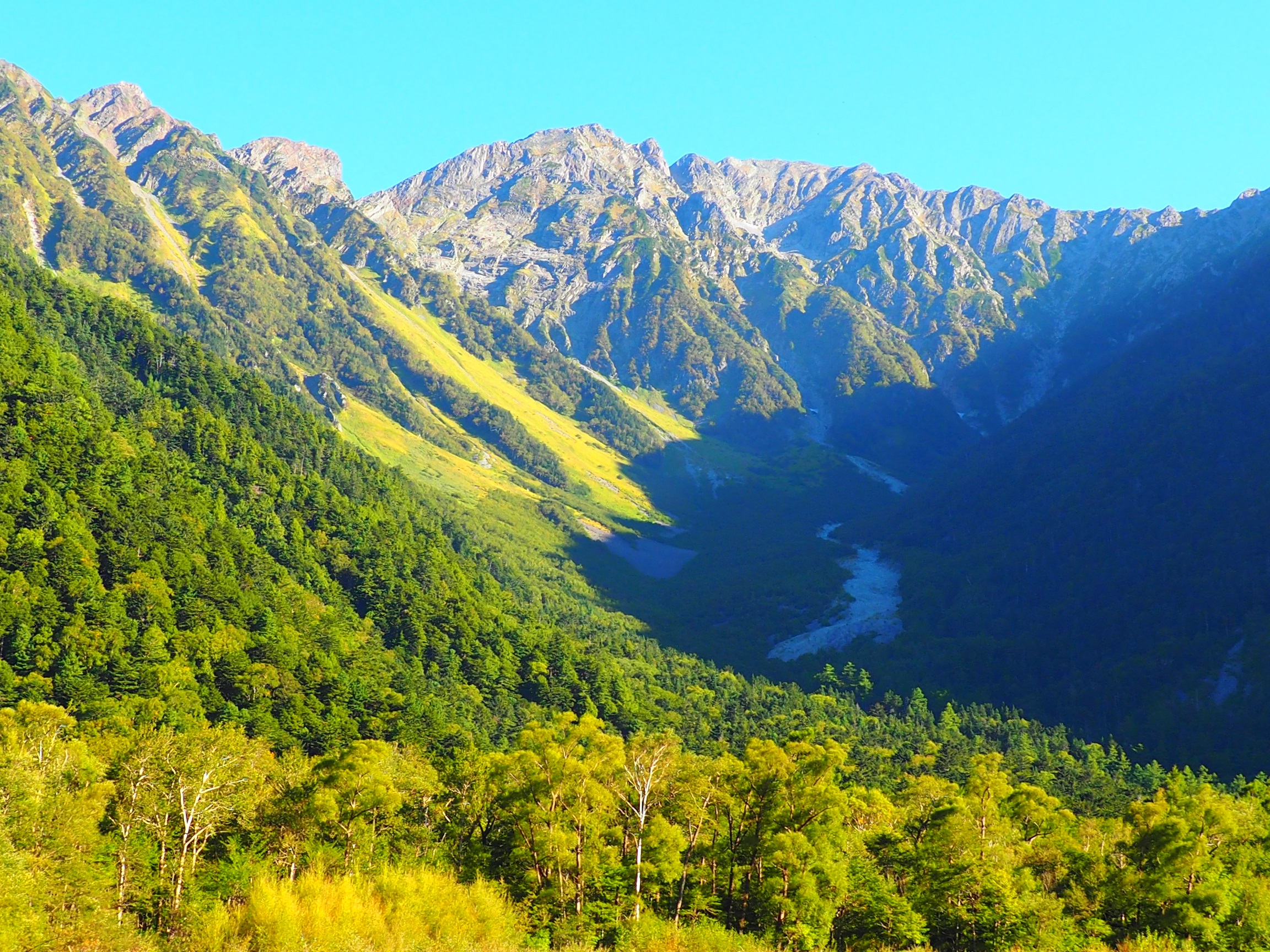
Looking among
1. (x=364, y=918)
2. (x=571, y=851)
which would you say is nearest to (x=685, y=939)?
(x=571, y=851)

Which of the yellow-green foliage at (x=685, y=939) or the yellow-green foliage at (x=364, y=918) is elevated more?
the yellow-green foliage at (x=364, y=918)

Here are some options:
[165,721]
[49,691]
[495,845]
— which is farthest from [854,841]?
[49,691]

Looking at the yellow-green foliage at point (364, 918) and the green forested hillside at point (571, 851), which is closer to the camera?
the yellow-green foliage at point (364, 918)

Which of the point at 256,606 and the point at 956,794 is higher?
the point at 256,606

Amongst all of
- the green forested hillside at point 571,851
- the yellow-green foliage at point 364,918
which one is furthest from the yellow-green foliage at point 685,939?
the yellow-green foliage at point 364,918

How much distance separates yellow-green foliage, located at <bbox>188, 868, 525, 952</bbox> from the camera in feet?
153

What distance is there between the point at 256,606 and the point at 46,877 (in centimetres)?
12396

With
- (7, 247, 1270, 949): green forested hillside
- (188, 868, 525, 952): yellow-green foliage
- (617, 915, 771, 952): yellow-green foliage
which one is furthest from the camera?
(617, 915, 771, 952): yellow-green foliage

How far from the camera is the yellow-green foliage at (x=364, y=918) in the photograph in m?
46.8

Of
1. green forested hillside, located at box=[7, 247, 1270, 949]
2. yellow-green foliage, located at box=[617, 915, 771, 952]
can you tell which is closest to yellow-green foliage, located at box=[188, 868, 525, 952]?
green forested hillside, located at box=[7, 247, 1270, 949]

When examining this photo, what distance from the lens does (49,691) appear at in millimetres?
131500

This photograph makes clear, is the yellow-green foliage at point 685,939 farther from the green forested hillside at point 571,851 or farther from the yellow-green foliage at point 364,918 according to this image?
the yellow-green foliage at point 364,918

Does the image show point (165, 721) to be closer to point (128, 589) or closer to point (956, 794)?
point (128, 589)

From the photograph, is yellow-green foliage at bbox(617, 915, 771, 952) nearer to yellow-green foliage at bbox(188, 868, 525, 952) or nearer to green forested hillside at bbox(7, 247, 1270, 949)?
green forested hillside at bbox(7, 247, 1270, 949)
